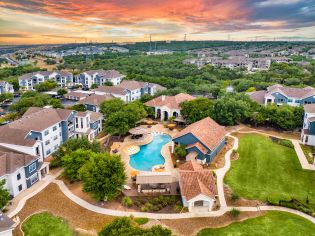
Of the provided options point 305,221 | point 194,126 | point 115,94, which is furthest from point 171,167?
point 115,94

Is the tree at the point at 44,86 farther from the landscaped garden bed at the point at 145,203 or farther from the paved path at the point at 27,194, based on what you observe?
the landscaped garden bed at the point at 145,203

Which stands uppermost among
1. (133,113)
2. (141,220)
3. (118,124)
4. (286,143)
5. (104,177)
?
(133,113)

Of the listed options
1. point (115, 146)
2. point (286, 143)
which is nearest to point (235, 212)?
point (286, 143)

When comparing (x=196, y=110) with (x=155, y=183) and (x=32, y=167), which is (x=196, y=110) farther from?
(x=32, y=167)

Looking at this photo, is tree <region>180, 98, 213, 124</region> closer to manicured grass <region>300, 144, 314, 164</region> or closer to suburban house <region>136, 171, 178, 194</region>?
manicured grass <region>300, 144, 314, 164</region>

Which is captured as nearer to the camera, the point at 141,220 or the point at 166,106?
the point at 141,220

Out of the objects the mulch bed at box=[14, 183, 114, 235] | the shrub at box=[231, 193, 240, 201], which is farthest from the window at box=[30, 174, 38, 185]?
the shrub at box=[231, 193, 240, 201]

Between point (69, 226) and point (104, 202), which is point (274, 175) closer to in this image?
point (104, 202)
